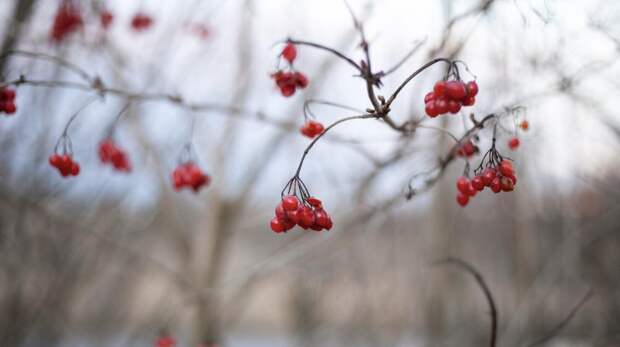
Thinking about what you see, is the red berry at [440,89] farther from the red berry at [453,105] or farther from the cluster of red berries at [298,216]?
the cluster of red berries at [298,216]

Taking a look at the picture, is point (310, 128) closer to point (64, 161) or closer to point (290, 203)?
point (290, 203)

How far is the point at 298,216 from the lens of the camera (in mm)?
1567

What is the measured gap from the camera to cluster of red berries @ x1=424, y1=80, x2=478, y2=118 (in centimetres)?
140

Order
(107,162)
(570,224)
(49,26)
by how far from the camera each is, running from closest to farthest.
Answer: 1. (107,162)
2. (49,26)
3. (570,224)

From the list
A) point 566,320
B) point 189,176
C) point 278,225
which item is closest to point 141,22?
point 189,176

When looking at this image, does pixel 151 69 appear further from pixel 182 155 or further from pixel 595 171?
pixel 595 171

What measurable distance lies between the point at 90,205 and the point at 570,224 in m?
4.09

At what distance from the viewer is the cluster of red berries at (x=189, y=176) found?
2413mm

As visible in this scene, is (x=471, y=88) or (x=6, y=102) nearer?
(x=471, y=88)

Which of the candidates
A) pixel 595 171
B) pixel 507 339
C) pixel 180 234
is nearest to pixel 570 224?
pixel 595 171

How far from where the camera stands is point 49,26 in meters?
3.59

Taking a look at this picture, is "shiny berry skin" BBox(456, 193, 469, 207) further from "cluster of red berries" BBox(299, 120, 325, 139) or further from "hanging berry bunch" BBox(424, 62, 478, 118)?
"cluster of red berries" BBox(299, 120, 325, 139)

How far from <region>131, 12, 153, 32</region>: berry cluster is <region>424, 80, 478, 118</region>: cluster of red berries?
3059 mm

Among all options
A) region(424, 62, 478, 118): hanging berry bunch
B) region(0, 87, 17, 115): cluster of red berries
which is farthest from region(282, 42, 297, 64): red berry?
region(0, 87, 17, 115): cluster of red berries
